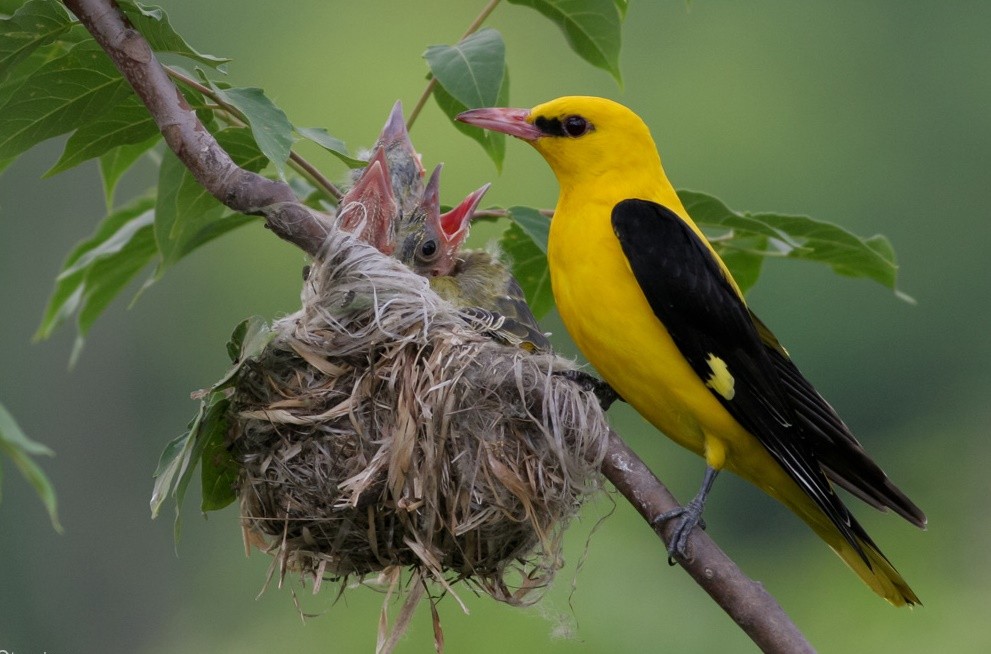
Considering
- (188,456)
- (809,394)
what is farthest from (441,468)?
(809,394)

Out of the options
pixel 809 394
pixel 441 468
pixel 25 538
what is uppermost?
pixel 441 468

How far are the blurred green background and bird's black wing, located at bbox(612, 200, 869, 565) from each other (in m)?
6.42

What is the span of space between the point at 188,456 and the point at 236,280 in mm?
17684

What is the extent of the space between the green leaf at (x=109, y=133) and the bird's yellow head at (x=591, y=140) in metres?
1.22

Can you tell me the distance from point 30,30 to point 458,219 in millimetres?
1865

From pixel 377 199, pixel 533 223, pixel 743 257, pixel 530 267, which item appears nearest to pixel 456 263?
pixel 530 267

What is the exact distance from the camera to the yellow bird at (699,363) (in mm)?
3447

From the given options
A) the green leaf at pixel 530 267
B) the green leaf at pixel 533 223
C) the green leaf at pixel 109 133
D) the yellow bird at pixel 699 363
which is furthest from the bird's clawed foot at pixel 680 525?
the green leaf at pixel 109 133

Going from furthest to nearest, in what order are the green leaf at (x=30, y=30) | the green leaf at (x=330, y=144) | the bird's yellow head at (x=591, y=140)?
the bird's yellow head at (x=591, y=140) → the green leaf at (x=330, y=144) → the green leaf at (x=30, y=30)

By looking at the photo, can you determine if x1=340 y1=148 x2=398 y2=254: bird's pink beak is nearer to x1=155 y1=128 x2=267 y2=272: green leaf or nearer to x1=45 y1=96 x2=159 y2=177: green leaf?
x1=155 y1=128 x2=267 y2=272: green leaf

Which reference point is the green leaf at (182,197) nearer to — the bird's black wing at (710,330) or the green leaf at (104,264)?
the green leaf at (104,264)

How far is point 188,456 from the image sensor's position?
8.42 feet

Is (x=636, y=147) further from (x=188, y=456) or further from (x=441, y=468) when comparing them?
(x=188, y=456)

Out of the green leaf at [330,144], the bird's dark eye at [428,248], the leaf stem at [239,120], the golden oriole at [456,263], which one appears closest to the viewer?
the green leaf at [330,144]
